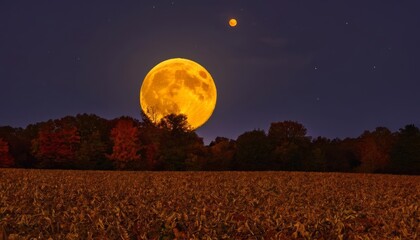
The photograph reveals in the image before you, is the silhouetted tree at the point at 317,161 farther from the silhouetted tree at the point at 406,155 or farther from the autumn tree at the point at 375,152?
the silhouetted tree at the point at 406,155

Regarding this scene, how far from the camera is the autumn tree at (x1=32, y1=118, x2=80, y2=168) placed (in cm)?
6749

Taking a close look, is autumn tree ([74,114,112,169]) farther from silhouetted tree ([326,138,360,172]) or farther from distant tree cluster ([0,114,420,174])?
silhouetted tree ([326,138,360,172])

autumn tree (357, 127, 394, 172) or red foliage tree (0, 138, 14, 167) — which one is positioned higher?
autumn tree (357, 127, 394, 172)

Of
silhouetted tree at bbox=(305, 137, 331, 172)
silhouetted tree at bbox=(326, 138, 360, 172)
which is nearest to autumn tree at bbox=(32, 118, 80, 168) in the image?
silhouetted tree at bbox=(305, 137, 331, 172)

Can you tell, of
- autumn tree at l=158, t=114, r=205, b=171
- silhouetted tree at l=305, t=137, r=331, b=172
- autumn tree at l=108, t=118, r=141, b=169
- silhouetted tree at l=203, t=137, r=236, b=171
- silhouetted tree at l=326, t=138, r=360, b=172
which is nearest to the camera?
autumn tree at l=158, t=114, r=205, b=171

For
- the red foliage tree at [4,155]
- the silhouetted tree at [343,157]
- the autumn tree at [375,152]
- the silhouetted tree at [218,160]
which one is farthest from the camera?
the silhouetted tree at [343,157]

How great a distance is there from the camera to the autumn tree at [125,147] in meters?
67.2

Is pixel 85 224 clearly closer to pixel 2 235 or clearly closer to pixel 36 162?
pixel 2 235

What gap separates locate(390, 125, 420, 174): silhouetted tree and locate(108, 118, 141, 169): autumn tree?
121 ft

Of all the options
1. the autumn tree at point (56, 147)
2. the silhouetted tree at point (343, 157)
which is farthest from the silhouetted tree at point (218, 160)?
the autumn tree at point (56, 147)

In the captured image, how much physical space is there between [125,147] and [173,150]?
699cm

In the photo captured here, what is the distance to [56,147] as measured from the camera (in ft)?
224

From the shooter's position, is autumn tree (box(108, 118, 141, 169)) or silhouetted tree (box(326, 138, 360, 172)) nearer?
autumn tree (box(108, 118, 141, 169))

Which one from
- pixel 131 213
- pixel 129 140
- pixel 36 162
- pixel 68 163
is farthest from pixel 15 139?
pixel 131 213
